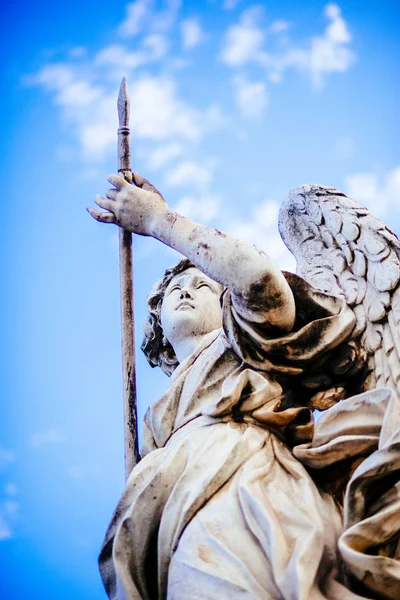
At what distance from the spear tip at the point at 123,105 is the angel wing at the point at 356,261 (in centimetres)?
108

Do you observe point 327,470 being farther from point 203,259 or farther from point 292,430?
point 203,259

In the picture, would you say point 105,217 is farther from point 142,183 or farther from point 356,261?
point 356,261

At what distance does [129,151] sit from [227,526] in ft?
8.06

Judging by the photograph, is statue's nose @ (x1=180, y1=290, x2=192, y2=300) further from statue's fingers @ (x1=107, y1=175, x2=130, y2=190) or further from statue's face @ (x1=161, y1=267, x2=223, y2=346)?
statue's fingers @ (x1=107, y1=175, x2=130, y2=190)

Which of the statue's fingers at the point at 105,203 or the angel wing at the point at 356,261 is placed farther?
the statue's fingers at the point at 105,203

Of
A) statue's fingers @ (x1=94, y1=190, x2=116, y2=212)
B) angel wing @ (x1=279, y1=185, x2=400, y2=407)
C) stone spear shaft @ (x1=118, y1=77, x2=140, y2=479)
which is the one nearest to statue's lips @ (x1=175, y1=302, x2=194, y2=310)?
stone spear shaft @ (x1=118, y1=77, x2=140, y2=479)

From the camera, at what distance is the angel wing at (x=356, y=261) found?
19.3 feet

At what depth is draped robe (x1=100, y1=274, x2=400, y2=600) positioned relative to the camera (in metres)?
4.62

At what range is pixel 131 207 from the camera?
239 inches

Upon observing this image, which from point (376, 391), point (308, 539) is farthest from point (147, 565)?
point (376, 391)

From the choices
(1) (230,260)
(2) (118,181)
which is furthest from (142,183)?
(1) (230,260)

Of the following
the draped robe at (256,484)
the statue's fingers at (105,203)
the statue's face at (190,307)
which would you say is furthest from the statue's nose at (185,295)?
the statue's fingers at (105,203)

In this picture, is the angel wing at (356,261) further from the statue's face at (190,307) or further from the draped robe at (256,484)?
the statue's face at (190,307)

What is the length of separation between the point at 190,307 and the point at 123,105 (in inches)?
47.3
